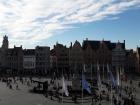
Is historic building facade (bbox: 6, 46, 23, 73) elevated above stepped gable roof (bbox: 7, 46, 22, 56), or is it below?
below

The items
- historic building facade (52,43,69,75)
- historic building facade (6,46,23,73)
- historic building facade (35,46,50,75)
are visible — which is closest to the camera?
historic building facade (52,43,69,75)

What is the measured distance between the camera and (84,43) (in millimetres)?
126250

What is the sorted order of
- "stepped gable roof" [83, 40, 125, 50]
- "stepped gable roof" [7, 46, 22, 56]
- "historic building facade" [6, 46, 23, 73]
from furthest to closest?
"stepped gable roof" [7, 46, 22, 56]
"historic building facade" [6, 46, 23, 73]
"stepped gable roof" [83, 40, 125, 50]

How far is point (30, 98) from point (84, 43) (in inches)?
2862

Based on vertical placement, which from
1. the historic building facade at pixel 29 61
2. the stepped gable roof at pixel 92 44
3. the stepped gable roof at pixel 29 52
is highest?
the stepped gable roof at pixel 92 44

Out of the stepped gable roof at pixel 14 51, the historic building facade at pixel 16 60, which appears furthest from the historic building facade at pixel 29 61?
the stepped gable roof at pixel 14 51

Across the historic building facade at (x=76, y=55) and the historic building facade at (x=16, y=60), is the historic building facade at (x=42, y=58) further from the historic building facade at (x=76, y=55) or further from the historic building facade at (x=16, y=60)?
the historic building facade at (x=76, y=55)

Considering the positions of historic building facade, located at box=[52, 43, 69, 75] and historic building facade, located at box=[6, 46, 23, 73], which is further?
historic building facade, located at box=[6, 46, 23, 73]

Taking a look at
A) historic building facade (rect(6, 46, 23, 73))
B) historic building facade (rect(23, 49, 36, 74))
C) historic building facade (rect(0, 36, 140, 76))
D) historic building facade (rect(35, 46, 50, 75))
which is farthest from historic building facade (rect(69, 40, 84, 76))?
historic building facade (rect(6, 46, 23, 73))

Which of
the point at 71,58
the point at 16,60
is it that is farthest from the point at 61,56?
the point at 16,60

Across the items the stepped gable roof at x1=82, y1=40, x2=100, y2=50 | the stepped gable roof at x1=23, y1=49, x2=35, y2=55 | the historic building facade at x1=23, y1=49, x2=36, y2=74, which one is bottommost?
the historic building facade at x1=23, y1=49, x2=36, y2=74

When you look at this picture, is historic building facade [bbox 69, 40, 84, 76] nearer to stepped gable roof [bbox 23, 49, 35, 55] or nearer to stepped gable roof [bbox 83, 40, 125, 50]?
stepped gable roof [bbox 83, 40, 125, 50]

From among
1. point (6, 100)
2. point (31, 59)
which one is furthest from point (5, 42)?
point (6, 100)

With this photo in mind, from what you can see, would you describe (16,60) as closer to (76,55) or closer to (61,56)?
(61,56)
